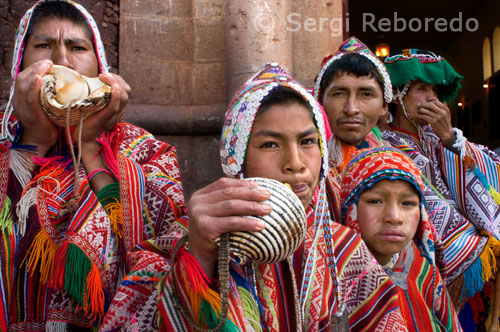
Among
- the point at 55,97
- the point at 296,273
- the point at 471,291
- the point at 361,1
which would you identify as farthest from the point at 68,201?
the point at 361,1

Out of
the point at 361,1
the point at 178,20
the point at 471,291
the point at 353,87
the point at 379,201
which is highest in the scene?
the point at 361,1

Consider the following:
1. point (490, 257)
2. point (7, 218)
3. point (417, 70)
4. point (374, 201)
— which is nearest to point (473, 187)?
point (490, 257)

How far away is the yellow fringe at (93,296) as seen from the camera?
2.08m

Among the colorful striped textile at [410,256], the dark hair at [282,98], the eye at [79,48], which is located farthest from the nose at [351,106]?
the eye at [79,48]

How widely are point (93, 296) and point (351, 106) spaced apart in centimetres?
162

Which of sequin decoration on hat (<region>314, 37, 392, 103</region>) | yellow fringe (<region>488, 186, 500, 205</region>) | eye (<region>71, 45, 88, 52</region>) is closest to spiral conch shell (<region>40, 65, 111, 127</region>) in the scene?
eye (<region>71, 45, 88, 52</region>)

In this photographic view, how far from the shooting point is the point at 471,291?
10.1 ft

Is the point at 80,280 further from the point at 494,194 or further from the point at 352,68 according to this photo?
the point at 494,194

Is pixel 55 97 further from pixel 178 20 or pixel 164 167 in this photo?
pixel 178 20

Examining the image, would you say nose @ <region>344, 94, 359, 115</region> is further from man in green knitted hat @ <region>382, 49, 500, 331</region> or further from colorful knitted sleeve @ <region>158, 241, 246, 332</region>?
colorful knitted sleeve @ <region>158, 241, 246, 332</region>

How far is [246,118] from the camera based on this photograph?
6.36 feet

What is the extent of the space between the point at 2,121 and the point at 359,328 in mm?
1629

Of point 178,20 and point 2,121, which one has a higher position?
point 178,20

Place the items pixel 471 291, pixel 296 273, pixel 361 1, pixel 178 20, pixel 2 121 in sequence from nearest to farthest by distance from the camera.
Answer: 1. pixel 296 273
2. pixel 2 121
3. pixel 471 291
4. pixel 178 20
5. pixel 361 1
